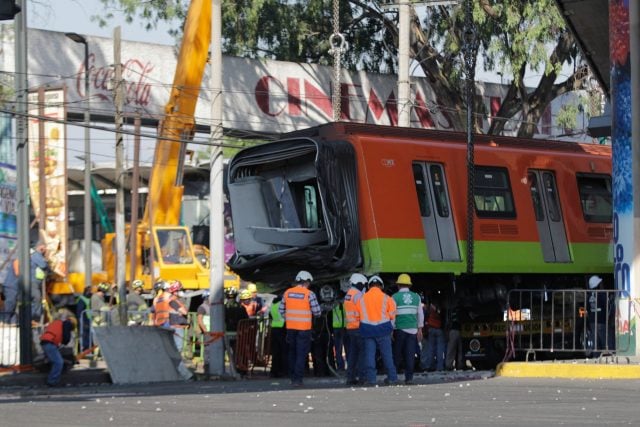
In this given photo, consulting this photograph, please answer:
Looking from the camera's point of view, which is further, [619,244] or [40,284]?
[40,284]

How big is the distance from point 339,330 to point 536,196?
4.47 m

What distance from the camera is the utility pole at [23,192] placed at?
22.3 m

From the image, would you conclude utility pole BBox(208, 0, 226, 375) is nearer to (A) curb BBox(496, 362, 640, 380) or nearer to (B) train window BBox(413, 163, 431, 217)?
(B) train window BBox(413, 163, 431, 217)

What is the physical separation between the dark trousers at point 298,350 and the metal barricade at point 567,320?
3705 millimetres

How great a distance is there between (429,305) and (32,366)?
6.92 meters

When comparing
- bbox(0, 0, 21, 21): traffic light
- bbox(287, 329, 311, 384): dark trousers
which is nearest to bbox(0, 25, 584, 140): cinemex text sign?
bbox(287, 329, 311, 384): dark trousers

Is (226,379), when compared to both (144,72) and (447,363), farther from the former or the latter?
(144,72)

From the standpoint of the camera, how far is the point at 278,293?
24938 mm

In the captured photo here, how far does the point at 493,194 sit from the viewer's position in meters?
24.9

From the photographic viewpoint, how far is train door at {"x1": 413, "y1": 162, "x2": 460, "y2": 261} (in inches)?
936

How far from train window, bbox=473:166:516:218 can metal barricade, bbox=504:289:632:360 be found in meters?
1.40

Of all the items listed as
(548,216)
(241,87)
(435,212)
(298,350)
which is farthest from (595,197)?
(241,87)

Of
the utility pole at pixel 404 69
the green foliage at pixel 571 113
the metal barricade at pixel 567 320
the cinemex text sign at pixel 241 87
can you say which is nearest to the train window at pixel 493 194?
the metal barricade at pixel 567 320

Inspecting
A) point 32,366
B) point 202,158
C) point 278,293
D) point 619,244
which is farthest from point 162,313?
point 202,158
